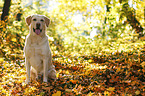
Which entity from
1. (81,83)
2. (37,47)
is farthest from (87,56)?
(37,47)

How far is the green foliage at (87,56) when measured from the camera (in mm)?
4531

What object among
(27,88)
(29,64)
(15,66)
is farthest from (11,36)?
(27,88)

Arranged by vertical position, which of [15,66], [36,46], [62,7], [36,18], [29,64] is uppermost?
[62,7]

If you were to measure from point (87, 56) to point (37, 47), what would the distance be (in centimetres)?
485

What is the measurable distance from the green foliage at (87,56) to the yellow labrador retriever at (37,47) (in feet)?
1.32

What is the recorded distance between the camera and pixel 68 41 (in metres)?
13.9

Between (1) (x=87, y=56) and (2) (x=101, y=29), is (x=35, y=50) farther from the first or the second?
(2) (x=101, y=29)

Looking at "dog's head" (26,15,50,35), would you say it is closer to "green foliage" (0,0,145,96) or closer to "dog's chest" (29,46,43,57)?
"dog's chest" (29,46,43,57)

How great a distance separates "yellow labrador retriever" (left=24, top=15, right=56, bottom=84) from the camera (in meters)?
4.38

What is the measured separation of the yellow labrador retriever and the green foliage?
1.32ft

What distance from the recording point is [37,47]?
448 cm

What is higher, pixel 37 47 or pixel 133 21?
pixel 133 21

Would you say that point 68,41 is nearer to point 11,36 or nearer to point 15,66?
point 11,36

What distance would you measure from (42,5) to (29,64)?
37.3 feet
